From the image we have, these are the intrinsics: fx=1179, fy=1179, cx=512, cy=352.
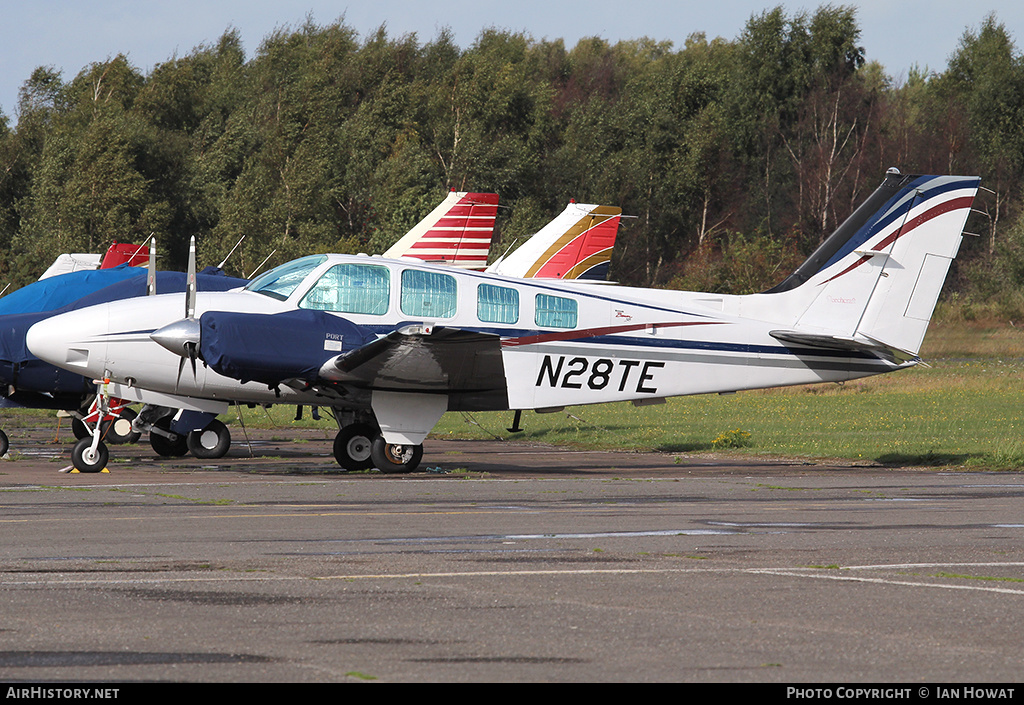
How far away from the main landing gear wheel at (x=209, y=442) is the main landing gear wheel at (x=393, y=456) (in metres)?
3.74

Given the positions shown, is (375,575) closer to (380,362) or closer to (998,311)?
(380,362)

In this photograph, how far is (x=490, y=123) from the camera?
67.1 meters

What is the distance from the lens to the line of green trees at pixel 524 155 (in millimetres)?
61062

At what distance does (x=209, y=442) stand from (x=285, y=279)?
3.92 meters

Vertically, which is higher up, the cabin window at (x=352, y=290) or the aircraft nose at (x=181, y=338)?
the cabin window at (x=352, y=290)

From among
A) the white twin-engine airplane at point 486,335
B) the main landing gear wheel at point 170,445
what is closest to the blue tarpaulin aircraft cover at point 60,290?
the main landing gear wheel at point 170,445

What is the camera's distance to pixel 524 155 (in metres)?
62.9

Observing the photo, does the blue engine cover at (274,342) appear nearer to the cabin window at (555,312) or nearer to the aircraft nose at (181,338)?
the aircraft nose at (181,338)

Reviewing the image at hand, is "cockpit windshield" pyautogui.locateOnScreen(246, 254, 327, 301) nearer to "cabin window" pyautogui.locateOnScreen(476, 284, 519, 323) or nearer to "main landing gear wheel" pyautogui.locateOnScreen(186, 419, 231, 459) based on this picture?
"cabin window" pyautogui.locateOnScreen(476, 284, 519, 323)

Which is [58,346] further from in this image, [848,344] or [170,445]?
[848,344]

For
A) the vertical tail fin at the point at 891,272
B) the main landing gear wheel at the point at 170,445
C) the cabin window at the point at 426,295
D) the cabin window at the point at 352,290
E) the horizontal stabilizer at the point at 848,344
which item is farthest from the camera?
the main landing gear wheel at the point at 170,445

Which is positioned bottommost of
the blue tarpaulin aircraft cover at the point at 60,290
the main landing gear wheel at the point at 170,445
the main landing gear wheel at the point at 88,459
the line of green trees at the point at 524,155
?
the main landing gear wheel at the point at 170,445

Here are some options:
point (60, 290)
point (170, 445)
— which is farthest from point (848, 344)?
point (60, 290)

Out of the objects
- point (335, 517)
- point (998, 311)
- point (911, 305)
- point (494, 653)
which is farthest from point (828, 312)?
point (998, 311)
